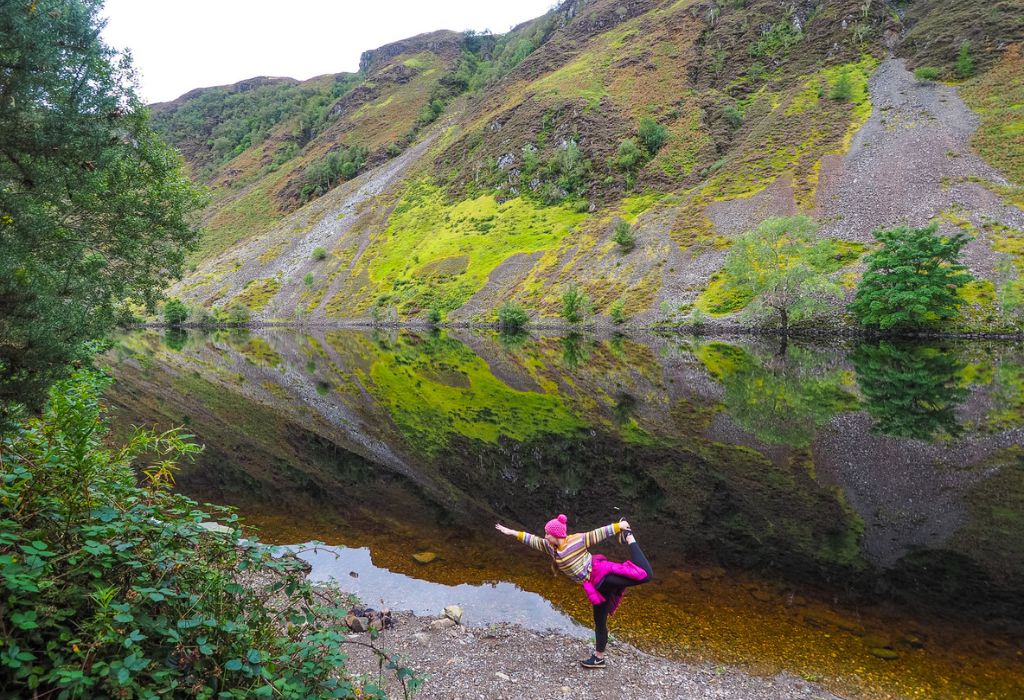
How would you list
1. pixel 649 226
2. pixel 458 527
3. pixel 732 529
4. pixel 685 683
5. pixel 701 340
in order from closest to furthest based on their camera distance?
pixel 685 683 → pixel 732 529 → pixel 458 527 → pixel 701 340 → pixel 649 226

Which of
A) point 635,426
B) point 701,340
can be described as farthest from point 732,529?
point 701,340

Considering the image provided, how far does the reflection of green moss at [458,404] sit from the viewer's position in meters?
23.9

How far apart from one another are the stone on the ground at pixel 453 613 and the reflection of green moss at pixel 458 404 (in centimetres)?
1125

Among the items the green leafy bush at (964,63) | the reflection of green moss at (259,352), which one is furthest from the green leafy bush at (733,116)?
the reflection of green moss at (259,352)

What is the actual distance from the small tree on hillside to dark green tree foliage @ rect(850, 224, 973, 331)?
4778 millimetres

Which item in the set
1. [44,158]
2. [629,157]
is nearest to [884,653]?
[44,158]

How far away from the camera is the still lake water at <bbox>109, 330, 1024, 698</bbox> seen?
32.3 ft

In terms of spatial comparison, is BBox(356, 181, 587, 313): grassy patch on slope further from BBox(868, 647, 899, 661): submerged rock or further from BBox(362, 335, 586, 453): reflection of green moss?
BBox(868, 647, 899, 661): submerged rock

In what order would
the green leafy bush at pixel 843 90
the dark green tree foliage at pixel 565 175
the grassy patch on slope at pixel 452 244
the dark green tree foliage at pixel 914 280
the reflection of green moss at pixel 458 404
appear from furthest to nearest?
1. the dark green tree foliage at pixel 565 175
2. the grassy patch on slope at pixel 452 244
3. the green leafy bush at pixel 843 90
4. the dark green tree foliage at pixel 914 280
5. the reflection of green moss at pixel 458 404

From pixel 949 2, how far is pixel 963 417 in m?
134

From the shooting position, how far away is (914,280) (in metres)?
49.6

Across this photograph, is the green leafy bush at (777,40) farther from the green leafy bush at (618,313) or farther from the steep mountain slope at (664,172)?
the green leafy bush at (618,313)

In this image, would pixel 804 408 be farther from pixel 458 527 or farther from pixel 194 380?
pixel 194 380

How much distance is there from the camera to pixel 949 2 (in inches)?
4286
